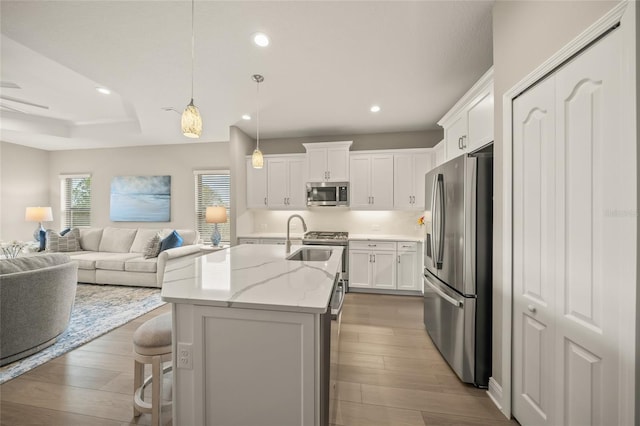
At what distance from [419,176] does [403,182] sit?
0.92 feet

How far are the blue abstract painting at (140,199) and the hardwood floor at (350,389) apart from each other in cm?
333

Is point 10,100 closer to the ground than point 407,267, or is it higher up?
higher up

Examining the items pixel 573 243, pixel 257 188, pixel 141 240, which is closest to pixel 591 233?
pixel 573 243

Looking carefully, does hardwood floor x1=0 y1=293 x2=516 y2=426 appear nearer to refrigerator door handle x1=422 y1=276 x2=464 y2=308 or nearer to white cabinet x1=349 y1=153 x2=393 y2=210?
refrigerator door handle x1=422 y1=276 x2=464 y2=308

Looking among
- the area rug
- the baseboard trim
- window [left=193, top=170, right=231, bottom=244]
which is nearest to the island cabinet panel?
the baseboard trim

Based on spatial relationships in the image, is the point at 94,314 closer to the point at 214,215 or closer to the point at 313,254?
the point at 214,215

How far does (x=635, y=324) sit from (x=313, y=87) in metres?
3.12

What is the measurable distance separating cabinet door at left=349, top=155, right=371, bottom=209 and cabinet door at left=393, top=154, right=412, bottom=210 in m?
0.47

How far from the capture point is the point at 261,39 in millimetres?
2098

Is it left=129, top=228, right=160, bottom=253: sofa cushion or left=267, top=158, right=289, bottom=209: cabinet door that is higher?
left=267, top=158, right=289, bottom=209: cabinet door

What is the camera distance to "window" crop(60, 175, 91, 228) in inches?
224

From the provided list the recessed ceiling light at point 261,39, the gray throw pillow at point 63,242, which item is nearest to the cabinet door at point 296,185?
the recessed ceiling light at point 261,39

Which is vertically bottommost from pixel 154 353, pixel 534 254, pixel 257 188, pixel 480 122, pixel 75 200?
pixel 154 353

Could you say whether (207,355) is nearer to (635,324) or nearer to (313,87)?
(635,324)
